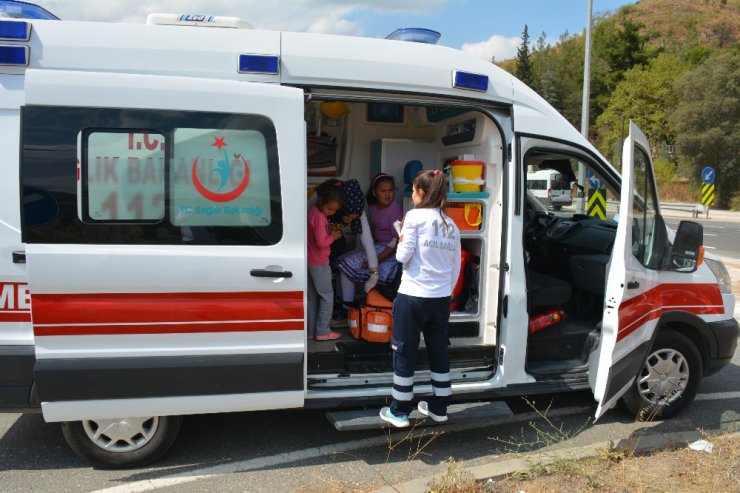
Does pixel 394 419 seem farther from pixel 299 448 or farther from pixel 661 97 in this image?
pixel 661 97

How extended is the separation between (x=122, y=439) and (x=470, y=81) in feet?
9.84

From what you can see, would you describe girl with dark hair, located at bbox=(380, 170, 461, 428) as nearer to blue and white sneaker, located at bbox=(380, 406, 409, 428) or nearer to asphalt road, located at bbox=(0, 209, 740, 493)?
blue and white sneaker, located at bbox=(380, 406, 409, 428)

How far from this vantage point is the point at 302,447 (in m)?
3.73

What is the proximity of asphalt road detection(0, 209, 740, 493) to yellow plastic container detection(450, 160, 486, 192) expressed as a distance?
169 cm

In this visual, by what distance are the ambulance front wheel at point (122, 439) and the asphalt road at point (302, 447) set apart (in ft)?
0.31

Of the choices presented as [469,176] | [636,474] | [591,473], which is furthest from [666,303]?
[469,176]

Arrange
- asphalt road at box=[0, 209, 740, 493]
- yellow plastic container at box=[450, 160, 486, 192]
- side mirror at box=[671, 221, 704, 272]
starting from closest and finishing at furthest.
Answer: asphalt road at box=[0, 209, 740, 493] → side mirror at box=[671, 221, 704, 272] → yellow plastic container at box=[450, 160, 486, 192]

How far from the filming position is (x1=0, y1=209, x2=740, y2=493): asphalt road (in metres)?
3.30

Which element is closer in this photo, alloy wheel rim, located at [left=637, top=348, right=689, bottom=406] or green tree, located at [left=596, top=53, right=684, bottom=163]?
alloy wheel rim, located at [left=637, top=348, right=689, bottom=406]

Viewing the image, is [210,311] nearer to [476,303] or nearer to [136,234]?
[136,234]

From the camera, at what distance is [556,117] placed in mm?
3971

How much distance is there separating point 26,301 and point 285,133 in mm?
1639

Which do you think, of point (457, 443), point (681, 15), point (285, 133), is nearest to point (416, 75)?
point (285, 133)

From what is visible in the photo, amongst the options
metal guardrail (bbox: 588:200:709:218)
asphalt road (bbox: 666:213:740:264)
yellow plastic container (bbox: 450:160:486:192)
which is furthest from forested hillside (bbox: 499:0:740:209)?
yellow plastic container (bbox: 450:160:486:192)
